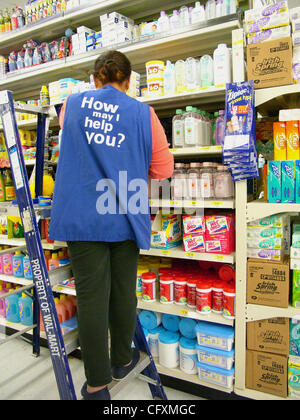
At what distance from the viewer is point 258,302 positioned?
1.95m

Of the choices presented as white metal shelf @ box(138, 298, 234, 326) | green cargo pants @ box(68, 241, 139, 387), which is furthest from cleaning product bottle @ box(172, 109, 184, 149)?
white metal shelf @ box(138, 298, 234, 326)

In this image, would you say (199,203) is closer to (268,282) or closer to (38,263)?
(268,282)

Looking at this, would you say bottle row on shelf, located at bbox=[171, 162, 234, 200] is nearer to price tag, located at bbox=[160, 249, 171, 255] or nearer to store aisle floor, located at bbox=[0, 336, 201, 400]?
price tag, located at bbox=[160, 249, 171, 255]

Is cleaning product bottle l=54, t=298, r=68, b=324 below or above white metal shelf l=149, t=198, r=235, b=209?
below

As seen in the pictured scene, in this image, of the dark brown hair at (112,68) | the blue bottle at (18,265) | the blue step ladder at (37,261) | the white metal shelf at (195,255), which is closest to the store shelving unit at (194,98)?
the white metal shelf at (195,255)

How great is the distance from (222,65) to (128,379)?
1.89m

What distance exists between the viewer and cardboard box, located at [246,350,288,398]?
192 centimetres

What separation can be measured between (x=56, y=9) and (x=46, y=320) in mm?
2787

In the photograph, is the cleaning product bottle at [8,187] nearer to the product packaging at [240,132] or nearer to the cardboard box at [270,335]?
the product packaging at [240,132]

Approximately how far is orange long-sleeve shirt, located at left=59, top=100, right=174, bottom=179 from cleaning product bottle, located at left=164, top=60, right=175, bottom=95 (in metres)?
0.79

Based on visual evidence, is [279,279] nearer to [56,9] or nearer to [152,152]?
[152,152]

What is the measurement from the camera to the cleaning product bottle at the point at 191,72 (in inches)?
82.1

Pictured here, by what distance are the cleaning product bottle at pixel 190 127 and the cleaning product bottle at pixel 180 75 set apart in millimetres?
184

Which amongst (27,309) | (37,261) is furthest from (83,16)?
(27,309)
